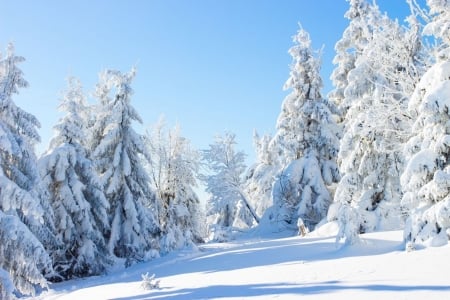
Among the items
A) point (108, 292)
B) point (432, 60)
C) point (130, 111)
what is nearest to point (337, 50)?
point (432, 60)

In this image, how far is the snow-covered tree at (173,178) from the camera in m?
30.4

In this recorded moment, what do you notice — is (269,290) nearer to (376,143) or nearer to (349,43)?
(376,143)

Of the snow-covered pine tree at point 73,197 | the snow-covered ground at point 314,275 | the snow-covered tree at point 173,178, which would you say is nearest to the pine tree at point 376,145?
the snow-covered ground at point 314,275

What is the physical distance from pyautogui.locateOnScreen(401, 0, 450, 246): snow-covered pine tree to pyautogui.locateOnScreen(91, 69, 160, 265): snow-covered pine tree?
50.0 ft

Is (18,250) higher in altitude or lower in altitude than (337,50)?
lower

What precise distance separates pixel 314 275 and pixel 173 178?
73.1 feet

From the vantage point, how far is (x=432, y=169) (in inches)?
433

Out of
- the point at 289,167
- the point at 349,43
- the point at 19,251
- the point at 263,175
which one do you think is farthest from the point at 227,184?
the point at 19,251

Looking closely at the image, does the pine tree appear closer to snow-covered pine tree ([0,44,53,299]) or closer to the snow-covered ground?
the snow-covered ground

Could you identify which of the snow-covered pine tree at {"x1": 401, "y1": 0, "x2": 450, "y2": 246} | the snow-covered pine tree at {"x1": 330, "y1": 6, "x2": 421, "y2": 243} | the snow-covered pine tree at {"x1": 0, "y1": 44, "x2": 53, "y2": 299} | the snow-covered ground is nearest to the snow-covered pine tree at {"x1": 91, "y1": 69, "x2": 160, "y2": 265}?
the snow-covered ground

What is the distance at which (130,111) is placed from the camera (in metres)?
24.9

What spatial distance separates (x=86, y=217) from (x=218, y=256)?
8345mm

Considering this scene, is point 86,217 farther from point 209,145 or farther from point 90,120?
point 209,145

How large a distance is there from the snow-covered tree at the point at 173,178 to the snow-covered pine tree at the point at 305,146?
23.6 ft
